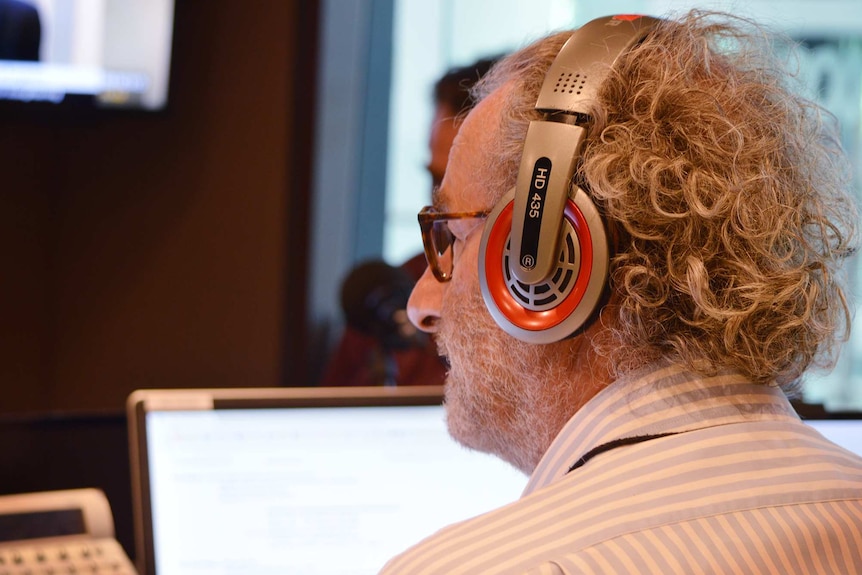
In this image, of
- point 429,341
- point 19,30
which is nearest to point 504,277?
point 429,341

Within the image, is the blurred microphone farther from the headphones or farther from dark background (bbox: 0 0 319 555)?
dark background (bbox: 0 0 319 555)

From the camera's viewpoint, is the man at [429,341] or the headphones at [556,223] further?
the man at [429,341]

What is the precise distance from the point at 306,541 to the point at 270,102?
1.36 metres

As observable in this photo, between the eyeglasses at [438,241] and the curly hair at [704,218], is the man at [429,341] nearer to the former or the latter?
the eyeglasses at [438,241]

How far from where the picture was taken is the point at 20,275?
1921 mm

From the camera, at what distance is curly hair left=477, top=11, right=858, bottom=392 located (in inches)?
24.3

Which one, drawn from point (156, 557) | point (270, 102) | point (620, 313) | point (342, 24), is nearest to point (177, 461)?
point (156, 557)

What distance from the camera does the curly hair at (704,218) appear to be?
618 mm

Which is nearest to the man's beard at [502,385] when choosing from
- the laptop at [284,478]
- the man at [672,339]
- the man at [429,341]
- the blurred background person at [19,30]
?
the man at [672,339]

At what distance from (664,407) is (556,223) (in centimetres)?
15

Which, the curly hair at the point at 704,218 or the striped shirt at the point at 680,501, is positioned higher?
the curly hair at the point at 704,218

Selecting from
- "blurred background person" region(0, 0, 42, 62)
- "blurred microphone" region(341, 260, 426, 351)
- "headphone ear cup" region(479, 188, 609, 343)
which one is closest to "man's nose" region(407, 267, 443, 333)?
"headphone ear cup" region(479, 188, 609, 343)

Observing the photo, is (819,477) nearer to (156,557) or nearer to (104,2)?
(156,557)

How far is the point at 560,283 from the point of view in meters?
0.63
